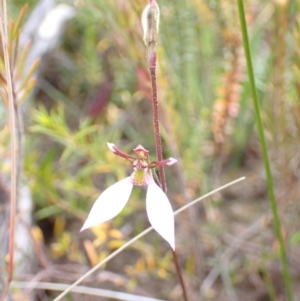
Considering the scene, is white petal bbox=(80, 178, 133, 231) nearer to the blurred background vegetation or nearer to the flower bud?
the flower bud

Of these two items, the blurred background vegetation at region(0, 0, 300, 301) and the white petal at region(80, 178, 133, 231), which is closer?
the white petal at region(80, 178, 133, 231)

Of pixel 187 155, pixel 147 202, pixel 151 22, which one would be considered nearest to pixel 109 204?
pixel 147 202

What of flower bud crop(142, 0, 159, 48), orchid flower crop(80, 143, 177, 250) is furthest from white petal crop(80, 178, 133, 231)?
flower bud crop(142, 0, 159, 48)

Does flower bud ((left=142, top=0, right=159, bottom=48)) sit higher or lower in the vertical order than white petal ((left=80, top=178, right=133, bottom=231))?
higher

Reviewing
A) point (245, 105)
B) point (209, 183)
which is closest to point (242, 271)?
point (209, 183)

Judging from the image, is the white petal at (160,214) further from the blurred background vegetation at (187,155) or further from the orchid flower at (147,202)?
the blurred background vegetation at (187,155)

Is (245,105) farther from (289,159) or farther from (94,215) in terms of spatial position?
(94,215)

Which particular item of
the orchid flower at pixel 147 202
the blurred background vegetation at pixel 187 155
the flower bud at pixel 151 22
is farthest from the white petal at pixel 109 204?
the blurred background vegetation at pixel 187 155
